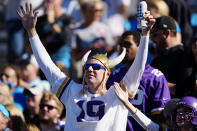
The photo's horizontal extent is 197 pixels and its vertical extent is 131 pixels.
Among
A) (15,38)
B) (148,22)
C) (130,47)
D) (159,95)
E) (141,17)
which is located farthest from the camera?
(15,38)

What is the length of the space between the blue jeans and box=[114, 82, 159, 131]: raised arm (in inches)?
221

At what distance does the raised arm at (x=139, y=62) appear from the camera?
18.0 ft

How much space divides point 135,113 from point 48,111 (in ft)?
7.00

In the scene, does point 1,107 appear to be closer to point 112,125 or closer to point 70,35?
point 112,125

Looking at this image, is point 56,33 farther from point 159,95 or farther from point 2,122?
point 159,95

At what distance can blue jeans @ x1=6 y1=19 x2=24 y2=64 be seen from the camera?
1116 centimetres

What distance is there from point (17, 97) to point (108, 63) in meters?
3.67

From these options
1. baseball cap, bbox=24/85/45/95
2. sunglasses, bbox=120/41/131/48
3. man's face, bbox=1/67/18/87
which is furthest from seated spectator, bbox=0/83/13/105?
sunglasses, bbox=120/41/131/48

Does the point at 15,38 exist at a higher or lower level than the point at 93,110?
lower

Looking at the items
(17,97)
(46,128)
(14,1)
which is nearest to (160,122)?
(46,128)

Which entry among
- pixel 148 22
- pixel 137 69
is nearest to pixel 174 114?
pixel 137 69

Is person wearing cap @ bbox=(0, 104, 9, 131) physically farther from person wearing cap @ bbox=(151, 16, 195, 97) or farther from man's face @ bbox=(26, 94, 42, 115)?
person wearing cap @ bbox=(151, 16, 195, 97)

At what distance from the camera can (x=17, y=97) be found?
9406mm

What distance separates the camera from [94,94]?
583 centimetres
